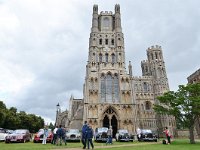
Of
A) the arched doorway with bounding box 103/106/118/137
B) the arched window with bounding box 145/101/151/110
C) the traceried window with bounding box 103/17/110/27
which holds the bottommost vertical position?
the arched doorway with bounding box 103/106/118/137

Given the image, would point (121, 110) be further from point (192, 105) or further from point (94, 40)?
point (192, 105)

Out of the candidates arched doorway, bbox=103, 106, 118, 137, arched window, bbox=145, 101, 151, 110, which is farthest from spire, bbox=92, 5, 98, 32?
arched window, bbox=145, 101, 151, 110

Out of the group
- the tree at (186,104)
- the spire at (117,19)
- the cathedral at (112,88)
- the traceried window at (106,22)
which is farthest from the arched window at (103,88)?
the tree at (186,104)

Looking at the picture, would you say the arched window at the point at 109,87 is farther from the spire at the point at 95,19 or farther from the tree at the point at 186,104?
the tree at the point at 186,104

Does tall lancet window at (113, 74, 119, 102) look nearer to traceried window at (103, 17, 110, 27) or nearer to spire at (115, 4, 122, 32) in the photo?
spire at (115, 4, 122, 32)

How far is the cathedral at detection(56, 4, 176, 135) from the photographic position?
47531 millimetres

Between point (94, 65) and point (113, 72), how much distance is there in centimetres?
532

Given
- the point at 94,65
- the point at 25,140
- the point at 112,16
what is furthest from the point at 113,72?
the point at 25,140

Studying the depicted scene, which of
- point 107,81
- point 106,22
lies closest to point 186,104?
point 107,81

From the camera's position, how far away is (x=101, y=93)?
1983 inches

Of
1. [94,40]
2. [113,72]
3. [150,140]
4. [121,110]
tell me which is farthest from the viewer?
[94,40]

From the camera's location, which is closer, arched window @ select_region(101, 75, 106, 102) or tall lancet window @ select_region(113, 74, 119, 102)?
arched window @ select_region(101, 75, 106, 102)

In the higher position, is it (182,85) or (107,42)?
(107,42)

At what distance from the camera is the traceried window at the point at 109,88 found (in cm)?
4978
